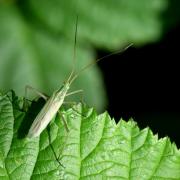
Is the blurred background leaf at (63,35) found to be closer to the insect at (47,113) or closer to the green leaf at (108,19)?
the green leaf at (108,19)

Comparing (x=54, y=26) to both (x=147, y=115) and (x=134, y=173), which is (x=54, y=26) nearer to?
(x=147, y=115)

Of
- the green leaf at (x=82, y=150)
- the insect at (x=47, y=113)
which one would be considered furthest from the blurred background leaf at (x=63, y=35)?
the green leaf at (x=82, y=150)

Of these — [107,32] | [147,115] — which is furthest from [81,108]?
[147,115]

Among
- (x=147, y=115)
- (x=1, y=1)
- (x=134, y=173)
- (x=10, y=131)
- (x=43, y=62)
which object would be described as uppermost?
(x=1, y=1)

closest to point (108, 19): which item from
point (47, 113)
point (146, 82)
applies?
point (146, 82)

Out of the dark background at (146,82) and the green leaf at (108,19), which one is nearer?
the green leaf at (108,19)

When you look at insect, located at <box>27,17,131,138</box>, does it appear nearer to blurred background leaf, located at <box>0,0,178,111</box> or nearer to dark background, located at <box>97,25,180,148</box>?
blurred background leaf, located at <box>0,0,178,111</box>

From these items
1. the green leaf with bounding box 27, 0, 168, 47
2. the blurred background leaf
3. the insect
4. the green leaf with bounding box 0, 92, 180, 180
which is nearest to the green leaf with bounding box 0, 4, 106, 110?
the blurred background leaf
